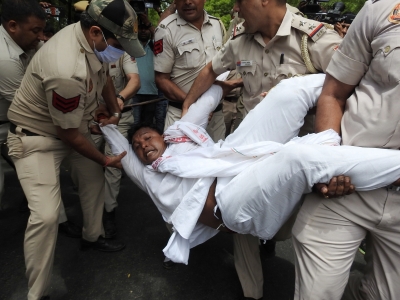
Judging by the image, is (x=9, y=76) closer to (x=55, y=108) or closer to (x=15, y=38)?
(x=15, y=38)

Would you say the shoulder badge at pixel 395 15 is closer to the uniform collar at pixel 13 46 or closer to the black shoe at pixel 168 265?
the black shoe at pixel 168 265

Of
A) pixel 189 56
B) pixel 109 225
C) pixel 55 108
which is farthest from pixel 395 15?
pixel 109 225

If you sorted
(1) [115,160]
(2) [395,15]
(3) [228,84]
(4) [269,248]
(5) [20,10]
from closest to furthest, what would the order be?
(2) [395,15]
(1) [115,160]
(5) [20,10]
(3) [228,84]
(4) [269,248]

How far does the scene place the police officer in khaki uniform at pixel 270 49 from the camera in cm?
199

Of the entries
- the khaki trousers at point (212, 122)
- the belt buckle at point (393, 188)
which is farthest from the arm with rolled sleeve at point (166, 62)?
the belt buckle at point (393, 188)

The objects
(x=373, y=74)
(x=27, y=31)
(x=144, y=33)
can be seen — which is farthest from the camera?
(x=144, y=33)

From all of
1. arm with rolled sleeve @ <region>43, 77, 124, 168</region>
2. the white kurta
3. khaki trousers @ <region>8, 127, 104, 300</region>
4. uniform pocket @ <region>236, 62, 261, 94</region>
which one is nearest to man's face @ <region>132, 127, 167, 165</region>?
the white kurta

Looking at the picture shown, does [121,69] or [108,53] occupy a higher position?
[108,53]

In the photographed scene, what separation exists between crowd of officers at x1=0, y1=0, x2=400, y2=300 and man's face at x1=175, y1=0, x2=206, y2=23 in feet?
0.05

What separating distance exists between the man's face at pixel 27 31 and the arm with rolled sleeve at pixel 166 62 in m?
0.95

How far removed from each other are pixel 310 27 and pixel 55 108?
5.11ft

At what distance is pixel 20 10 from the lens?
2.39 m

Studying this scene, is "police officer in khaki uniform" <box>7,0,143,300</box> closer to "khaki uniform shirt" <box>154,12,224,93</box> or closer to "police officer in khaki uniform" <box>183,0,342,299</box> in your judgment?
"police officer in khaki uniform" <box>183,0,342,299</box>

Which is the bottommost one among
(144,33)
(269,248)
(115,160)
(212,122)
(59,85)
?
(269,248)
